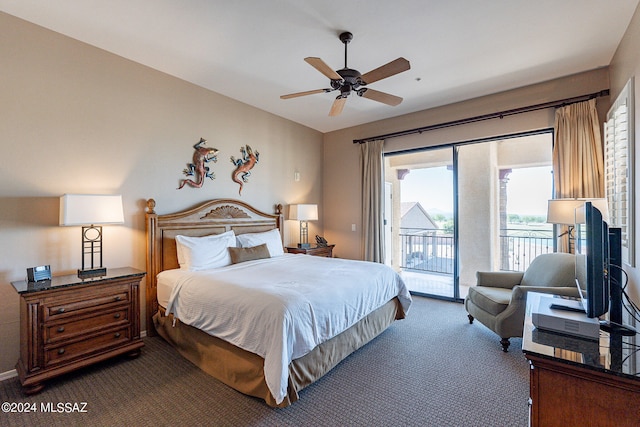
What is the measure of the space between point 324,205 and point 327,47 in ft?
11.1

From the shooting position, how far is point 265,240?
4.11 metres

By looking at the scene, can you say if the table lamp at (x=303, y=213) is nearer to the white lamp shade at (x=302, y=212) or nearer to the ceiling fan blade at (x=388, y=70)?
the white lamp shade at (x=302, y=212)

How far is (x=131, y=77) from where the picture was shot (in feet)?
10.5

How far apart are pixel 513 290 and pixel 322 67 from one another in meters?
2.84

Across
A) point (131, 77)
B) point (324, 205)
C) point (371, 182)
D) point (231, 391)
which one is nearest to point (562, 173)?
point (371, 182)

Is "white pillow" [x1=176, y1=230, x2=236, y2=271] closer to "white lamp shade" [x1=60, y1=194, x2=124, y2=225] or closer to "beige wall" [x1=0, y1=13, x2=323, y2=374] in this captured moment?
"beige wall" [x1=0, y1=13, x2=323, y2=374]

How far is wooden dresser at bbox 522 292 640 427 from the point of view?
1048 mm

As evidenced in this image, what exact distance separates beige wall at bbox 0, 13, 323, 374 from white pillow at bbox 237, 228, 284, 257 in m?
0.71

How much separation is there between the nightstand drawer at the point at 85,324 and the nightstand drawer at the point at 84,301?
0.24ft

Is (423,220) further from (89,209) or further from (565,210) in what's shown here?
(89,209)

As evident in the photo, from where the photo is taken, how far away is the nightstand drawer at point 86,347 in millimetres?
2275

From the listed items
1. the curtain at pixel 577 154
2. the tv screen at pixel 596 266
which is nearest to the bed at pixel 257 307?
the tv screen at pixel 596 266

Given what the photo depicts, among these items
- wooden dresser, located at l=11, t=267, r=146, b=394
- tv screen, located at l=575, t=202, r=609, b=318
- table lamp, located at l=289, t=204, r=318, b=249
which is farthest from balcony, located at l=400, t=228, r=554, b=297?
wooden dresser, located at l=11, t=267, r=146, b=394

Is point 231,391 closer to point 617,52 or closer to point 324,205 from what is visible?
point 324,205
